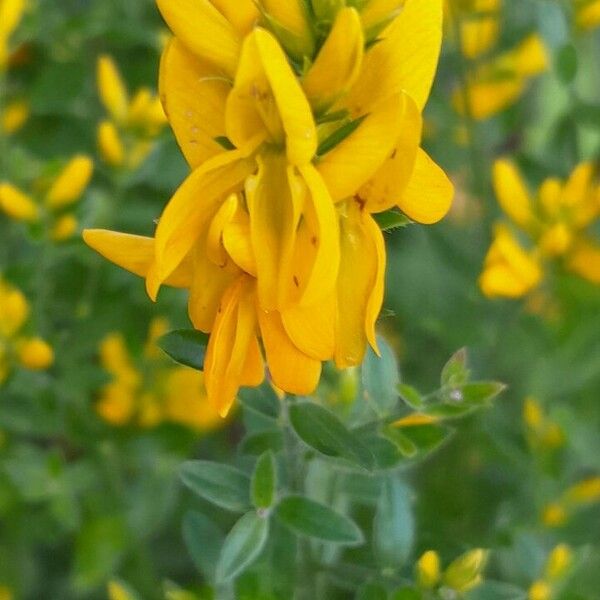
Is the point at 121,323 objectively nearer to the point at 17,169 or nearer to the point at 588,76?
the point at 17,169

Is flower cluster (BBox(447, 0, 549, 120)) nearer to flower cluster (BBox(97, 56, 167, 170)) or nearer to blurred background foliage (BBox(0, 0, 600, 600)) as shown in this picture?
blurred background foliage (BBox(0, 0, 600, 600))

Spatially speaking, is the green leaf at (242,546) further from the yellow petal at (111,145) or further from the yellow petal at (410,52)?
the yellow petal at (111,145)

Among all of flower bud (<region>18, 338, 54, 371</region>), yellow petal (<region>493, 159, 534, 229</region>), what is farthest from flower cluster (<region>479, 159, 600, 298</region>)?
flower bud (<region>18, 338, 54, 371</region>)

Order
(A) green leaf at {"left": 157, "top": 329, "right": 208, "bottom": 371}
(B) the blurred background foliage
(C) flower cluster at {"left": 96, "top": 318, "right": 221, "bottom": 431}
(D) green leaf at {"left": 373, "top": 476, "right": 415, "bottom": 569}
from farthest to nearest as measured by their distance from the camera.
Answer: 1. (C) flower cluster at {"left": 96, "top": 318, "right": 221, "bottom": 431}
2. (B) the blurred background foliage
3. (D) green leaf at {"left": 373, "top": 476, "right": 415, "bottom": 569}
4. (A) green leaf at {"left": 157, "top": 329, "right": 208, "bottom": 371}

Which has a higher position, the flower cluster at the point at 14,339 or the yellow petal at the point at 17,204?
the yellow petal at the point at 17,204

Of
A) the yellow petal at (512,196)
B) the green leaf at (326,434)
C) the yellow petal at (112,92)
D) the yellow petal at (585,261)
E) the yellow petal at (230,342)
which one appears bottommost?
the yellow petal at (585,261)

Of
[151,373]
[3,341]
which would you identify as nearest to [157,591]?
[151,373]

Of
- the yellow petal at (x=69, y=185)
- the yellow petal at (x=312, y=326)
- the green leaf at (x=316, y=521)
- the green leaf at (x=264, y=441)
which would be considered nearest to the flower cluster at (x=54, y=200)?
the yellow petal at (x=69, y=185)
